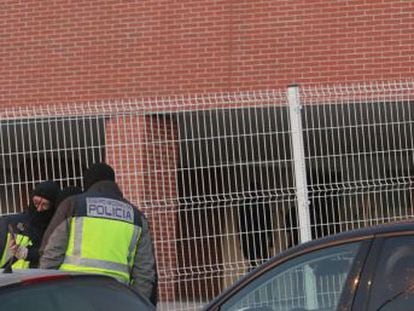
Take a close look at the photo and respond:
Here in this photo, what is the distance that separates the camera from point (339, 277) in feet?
15.4

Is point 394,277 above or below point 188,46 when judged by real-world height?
below

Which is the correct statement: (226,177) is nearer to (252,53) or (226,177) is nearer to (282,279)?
(252,53)

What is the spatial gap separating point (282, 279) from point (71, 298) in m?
1.13

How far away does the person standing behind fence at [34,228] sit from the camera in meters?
6.68

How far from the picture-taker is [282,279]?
4875mm

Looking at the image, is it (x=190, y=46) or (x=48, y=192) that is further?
(x=190, y=46)

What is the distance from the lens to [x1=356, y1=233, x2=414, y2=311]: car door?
4426 mm

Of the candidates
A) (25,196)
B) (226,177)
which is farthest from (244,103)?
(25,196)

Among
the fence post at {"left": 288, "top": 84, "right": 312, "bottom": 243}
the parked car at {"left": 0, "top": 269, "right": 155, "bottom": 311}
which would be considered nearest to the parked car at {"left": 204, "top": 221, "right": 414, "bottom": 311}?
the parked car at {"left": 0, "top": 269, "right": 155, "bottom": 311}

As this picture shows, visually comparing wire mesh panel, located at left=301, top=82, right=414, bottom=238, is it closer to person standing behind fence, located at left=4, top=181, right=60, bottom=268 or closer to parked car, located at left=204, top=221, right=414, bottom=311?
person standing behind fence, located at left=4, top=181, right=60, bottom=268

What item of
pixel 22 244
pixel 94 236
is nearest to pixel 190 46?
pixel 22 244

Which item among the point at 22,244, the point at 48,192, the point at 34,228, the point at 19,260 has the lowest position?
the point at 19,260

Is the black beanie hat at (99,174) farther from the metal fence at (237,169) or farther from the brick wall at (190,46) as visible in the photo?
the brick wall at (190,46)

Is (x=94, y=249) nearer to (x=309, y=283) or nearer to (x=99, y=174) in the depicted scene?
(x=99, y=174)
